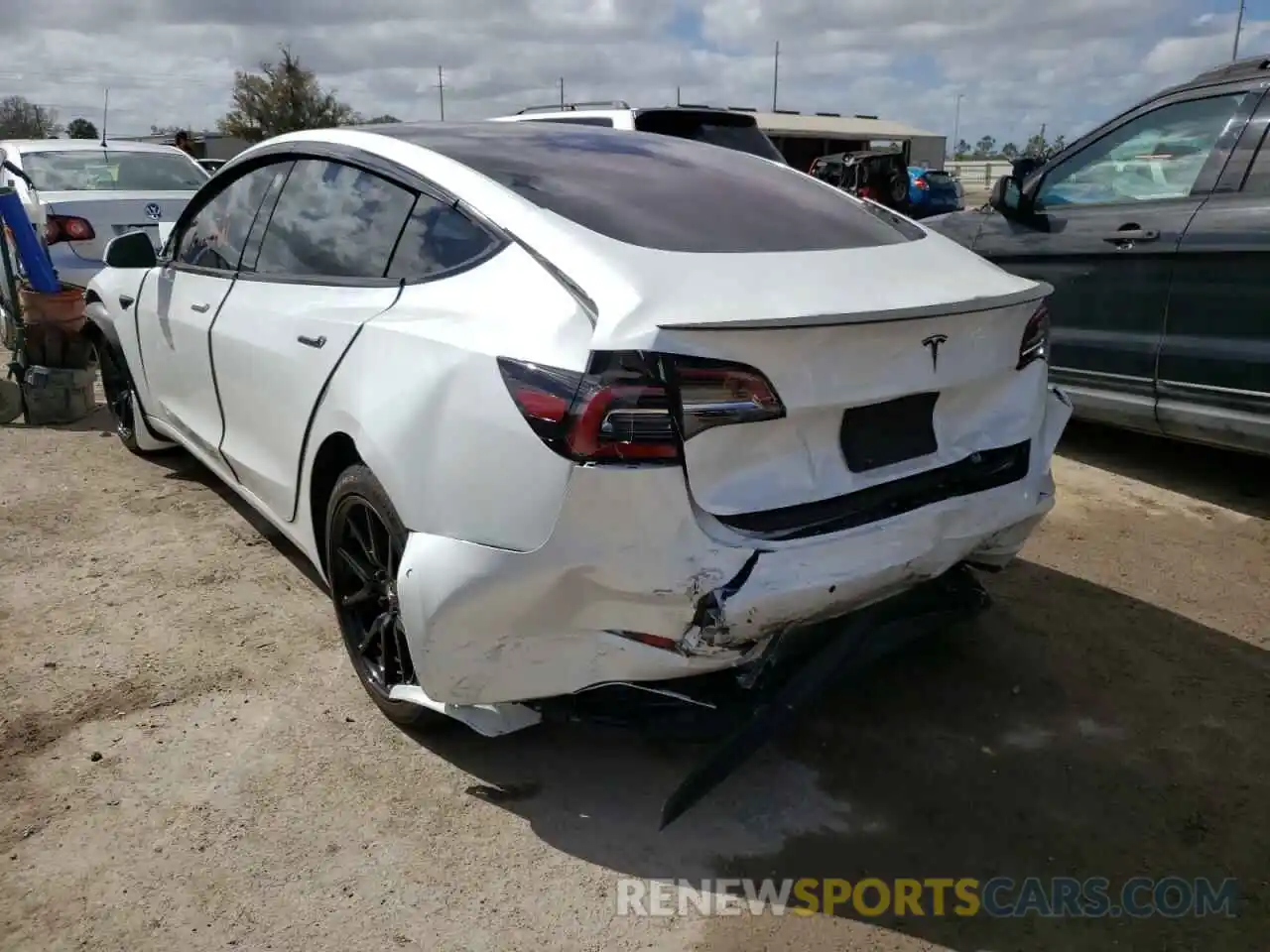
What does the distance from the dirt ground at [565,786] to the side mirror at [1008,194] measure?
228cm

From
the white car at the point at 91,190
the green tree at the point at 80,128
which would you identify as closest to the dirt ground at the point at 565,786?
the white car at the point at 91,190

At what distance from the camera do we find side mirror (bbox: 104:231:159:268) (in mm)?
4566

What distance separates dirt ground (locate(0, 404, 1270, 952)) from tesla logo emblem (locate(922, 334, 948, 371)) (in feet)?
3.66

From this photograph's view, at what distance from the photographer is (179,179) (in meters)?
8.90

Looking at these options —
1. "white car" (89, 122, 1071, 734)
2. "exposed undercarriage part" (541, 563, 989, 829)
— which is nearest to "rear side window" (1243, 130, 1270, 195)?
"white car" (89, 122, 1071, 734)

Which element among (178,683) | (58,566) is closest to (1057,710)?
(178,683)

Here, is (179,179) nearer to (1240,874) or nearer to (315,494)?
(315,494)

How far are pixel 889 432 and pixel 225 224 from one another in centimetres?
280

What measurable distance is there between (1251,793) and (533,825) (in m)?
1.88

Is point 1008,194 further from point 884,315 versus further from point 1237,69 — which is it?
point 884,315

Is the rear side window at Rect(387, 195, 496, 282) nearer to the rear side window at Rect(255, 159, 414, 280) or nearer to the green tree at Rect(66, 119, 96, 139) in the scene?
the rear side window at Rect(255, 159, 414, 280)

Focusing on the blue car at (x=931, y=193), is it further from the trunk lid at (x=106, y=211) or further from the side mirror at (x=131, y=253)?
the side mirror at (x=131, y=253)

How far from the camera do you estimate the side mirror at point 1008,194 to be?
5.34 metres

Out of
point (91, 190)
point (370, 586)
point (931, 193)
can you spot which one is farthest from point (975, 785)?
point (931, 193)
